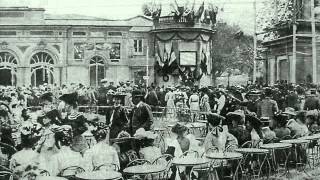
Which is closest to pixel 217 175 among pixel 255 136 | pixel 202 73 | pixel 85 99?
pixel 255 136

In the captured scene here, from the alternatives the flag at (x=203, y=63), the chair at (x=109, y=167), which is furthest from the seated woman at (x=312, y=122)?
the flag at (x=203, y=63)

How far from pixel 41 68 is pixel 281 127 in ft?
79.6

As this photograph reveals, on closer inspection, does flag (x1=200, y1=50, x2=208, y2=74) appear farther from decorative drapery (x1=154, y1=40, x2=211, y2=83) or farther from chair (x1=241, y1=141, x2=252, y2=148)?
chair (x1=241, y1=141, x2=252, y2=148)

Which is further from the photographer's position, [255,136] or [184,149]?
[255,136]

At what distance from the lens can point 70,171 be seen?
19.7 feet

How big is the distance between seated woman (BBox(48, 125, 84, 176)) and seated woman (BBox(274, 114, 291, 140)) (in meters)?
4.37

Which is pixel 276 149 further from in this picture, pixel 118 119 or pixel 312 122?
pixel 118 119

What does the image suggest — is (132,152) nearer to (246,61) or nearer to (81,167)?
(81,167)

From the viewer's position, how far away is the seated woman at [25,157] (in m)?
5.86

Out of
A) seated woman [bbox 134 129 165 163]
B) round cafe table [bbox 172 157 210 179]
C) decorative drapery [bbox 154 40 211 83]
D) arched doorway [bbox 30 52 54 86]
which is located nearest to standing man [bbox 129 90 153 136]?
seated woman [bbox 134 129 165 163]

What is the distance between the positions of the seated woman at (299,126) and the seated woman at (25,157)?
5.43m

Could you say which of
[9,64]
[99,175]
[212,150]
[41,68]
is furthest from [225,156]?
[41,68]

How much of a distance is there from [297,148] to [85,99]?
12158mm

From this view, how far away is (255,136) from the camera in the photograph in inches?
332
